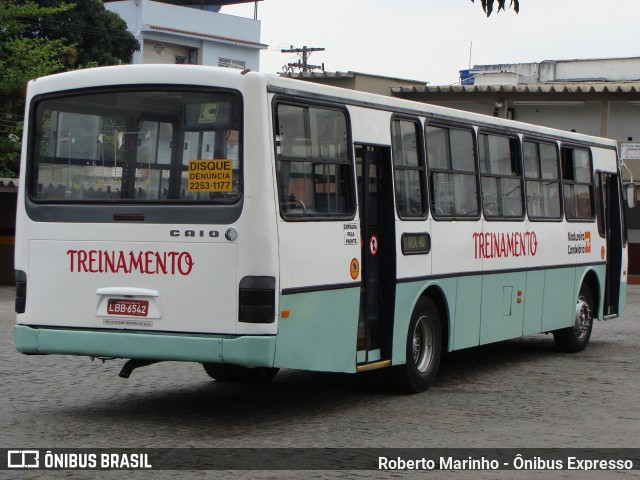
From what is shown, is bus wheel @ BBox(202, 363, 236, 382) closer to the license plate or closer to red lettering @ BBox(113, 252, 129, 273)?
the license plate

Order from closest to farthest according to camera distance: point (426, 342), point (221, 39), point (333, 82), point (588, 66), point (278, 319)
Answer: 1. point (278, 319)
2. point (426, 342)
3. point (333, 82)
4. point (588, 66)
5. point (221, 39)

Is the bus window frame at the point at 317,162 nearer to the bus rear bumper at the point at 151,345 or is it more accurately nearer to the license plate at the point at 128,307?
the bus rear bumper at the point at 151,345

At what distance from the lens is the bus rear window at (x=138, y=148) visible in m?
9.10

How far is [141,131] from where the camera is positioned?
9453 mm

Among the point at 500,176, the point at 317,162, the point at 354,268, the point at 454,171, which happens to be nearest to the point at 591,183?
the point at 500,176

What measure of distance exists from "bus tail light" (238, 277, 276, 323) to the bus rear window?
0.67m

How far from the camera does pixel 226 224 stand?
8969mm

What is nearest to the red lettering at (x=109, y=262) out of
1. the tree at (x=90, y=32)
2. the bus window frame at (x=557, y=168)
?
the bus window frame at (x=557, y=168)

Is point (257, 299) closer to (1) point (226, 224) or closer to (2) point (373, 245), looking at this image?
(1) point (226, 224)

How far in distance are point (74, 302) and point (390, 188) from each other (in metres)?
3.12

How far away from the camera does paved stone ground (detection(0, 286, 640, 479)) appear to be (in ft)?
28.3

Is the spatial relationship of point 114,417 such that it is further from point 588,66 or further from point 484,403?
point 588,66

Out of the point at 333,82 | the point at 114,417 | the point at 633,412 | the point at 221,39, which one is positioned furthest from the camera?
the point at 221,39

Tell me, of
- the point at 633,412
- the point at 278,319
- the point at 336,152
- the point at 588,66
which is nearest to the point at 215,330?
the point at 278,319
